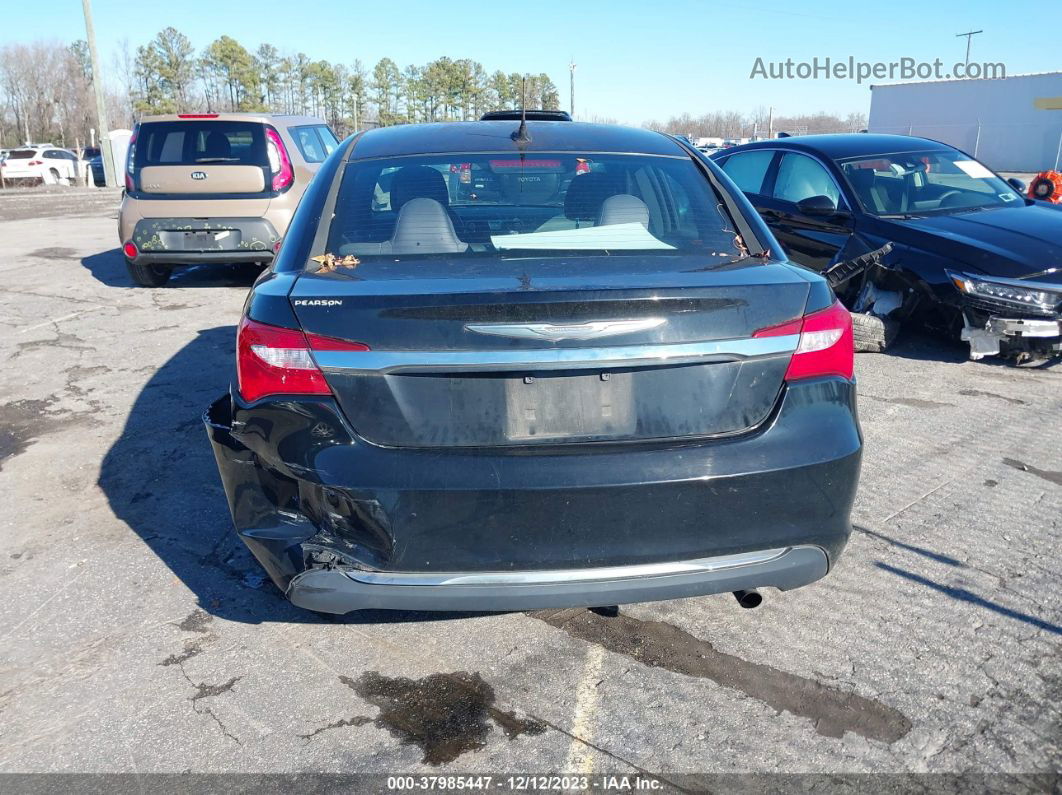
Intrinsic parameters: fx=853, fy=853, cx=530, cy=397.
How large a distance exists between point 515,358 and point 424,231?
2.82 feet

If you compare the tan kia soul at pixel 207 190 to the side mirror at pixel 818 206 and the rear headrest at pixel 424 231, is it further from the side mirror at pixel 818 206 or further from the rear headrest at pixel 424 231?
the rear headrest at pixel 424 231

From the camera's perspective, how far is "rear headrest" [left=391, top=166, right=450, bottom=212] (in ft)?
10.1

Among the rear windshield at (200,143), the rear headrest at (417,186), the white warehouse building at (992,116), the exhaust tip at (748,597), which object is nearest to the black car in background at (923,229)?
the exhaust tip at (748,597)

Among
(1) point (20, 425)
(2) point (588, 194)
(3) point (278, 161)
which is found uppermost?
(3) point (278, 161)

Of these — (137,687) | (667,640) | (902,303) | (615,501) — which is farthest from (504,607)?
(902,303)

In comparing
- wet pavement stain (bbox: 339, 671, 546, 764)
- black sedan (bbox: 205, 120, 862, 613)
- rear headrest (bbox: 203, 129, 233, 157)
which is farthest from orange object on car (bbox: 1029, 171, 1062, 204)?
wet pavement stain (bbox: 339, 671, 546, 764)

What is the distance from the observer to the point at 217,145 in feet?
29.3

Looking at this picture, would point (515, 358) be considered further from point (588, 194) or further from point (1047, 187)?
point (1047, 187)

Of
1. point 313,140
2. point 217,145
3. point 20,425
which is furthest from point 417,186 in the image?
Result: point 313,140

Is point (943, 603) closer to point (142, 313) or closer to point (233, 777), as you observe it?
point (233, 777)

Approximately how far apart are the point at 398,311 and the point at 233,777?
134cm

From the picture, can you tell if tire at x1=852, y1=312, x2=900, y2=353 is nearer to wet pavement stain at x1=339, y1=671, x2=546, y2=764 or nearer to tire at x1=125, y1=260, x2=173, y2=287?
wet pavement stain at x1=339, y1=671, x2=546, y2=764

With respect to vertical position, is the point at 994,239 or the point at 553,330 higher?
the point at 553,330

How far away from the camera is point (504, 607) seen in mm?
2369
